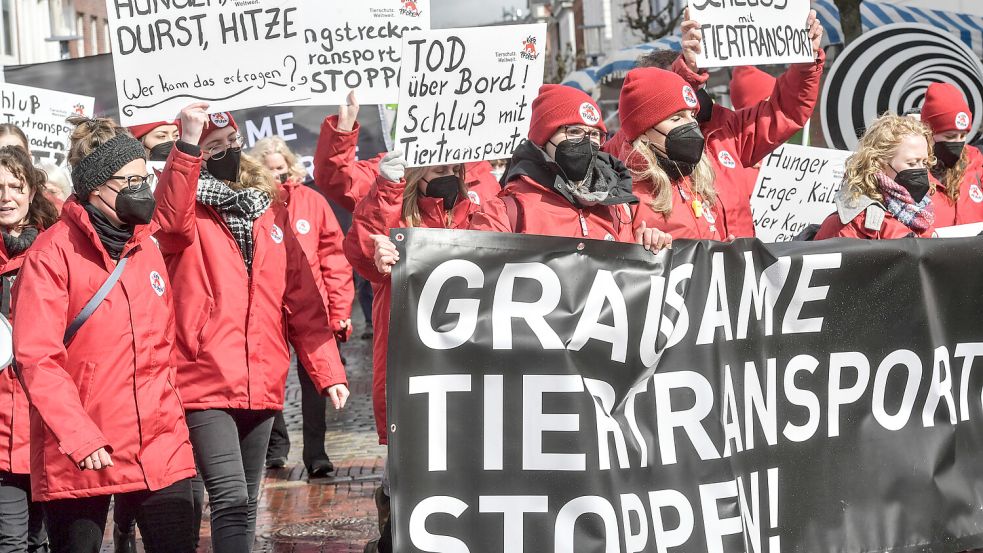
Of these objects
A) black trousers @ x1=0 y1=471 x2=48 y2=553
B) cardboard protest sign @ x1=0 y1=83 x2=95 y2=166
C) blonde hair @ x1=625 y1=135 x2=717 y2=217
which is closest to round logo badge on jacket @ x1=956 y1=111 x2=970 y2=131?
blonde hair @ x1=625 y1=135 x2=717 y2=217

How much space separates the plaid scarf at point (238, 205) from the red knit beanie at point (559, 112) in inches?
45.1

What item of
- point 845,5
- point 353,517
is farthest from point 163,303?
point 845,5

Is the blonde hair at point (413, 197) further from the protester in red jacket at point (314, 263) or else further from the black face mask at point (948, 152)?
the black face mask at point (948, 152)

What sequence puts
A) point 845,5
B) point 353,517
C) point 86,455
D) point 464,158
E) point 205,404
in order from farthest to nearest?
1. point 845,5
2. point 353,517
3. point 464,158
4. point 205,404
5. point 86,455

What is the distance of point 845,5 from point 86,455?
12641 millimetres

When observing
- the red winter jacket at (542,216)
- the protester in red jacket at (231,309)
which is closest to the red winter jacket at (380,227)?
the protester in red jacket at (231,309)

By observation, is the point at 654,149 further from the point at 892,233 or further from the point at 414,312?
the point at 414,312

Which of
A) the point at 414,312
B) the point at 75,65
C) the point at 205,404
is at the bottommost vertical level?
the point at 205,404

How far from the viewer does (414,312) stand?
4414 millimetres

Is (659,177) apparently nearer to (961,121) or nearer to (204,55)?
(204,55)

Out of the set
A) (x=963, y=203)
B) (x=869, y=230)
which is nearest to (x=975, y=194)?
(x=963, y=203)

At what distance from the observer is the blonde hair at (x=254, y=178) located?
5527 mm

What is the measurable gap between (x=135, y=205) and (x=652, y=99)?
2158 mm

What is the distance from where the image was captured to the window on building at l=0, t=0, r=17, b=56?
31312 mm
